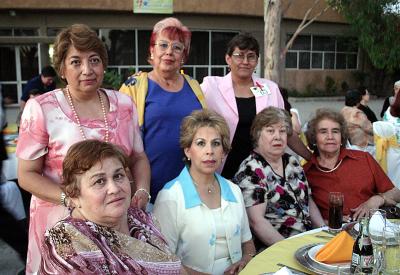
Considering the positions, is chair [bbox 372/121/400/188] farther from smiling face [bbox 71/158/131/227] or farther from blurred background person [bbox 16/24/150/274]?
smiling face [bbox 71/158/131/227]

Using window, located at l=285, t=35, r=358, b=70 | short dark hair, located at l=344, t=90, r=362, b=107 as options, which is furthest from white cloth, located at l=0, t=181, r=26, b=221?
window, located at l=285, t=35, r=358, b=70

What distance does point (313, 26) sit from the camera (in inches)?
873

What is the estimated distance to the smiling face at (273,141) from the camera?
3.09 metres

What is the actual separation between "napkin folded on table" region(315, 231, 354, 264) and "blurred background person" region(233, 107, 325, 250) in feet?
2.67

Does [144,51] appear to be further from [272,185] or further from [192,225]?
[192,225]

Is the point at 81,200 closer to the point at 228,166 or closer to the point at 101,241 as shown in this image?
the point at 101,241

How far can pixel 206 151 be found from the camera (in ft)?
8.85

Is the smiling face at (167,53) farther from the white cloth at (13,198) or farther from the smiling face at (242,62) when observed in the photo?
the white cloth at (13,198)

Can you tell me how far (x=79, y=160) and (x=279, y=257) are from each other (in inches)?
Answer: 41.5

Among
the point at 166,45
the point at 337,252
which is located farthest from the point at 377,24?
the point at 337,252

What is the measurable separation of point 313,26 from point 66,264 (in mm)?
22204

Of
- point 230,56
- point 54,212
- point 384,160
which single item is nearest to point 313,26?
point 384,160

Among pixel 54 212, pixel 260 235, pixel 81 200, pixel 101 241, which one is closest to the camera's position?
pixel 101 241

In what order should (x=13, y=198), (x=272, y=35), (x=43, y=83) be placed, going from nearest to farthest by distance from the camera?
1. (x=13, y=198)
2. (x=43, y=83)
3. (x=272, y=35)
